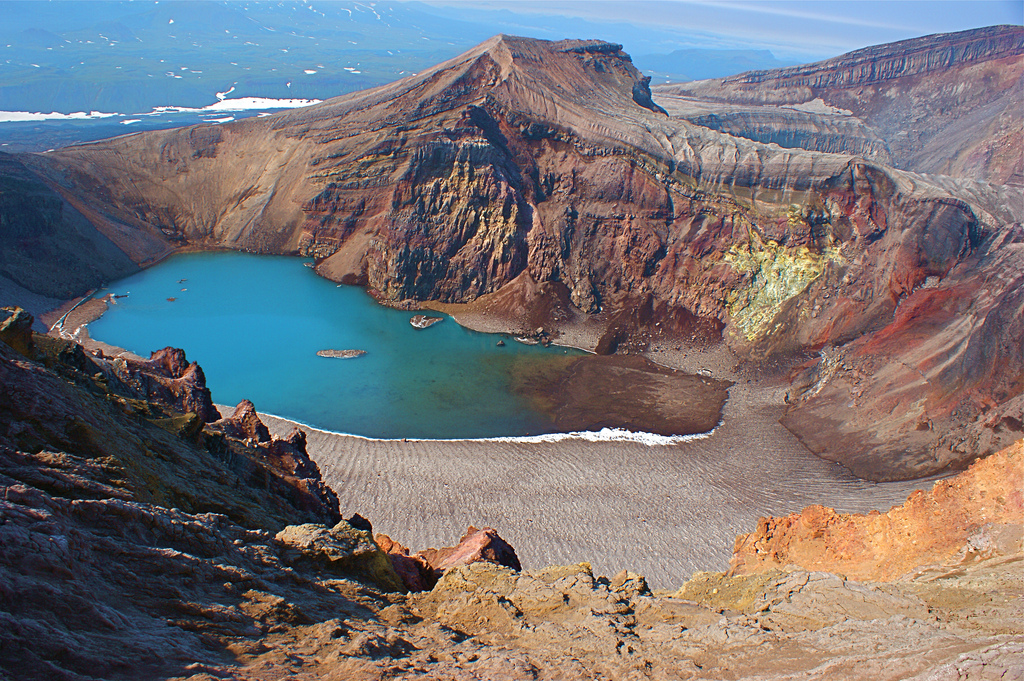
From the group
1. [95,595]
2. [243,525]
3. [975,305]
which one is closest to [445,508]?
[243,525]

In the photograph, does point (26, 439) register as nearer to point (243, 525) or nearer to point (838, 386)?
point (243, 525)

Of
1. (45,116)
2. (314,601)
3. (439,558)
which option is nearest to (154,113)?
(45,116)

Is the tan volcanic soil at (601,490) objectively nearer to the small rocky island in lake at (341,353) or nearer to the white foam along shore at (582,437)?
the white foam along shore at (582,437)

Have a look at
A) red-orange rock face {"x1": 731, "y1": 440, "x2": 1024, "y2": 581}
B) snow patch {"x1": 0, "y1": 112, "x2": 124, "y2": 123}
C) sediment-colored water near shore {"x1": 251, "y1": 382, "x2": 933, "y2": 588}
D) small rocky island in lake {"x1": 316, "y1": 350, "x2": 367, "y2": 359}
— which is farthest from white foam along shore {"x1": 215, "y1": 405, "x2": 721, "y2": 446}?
snow patch {"x1": 0, "y1": 112, "x2": 124, "y2": 123}

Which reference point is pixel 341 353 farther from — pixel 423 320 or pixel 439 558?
pixel 439 558

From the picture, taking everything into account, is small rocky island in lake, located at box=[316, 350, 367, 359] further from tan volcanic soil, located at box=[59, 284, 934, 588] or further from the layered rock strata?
the layered rock strata

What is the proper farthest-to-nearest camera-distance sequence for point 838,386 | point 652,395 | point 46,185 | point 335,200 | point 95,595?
1. point 335,200
2. point 46,185
3. point 652,395
4. point 838,386
5. point 95,595

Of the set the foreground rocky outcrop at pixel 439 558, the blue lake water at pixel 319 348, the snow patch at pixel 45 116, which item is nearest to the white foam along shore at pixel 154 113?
the snow patch at pixel 45 116
